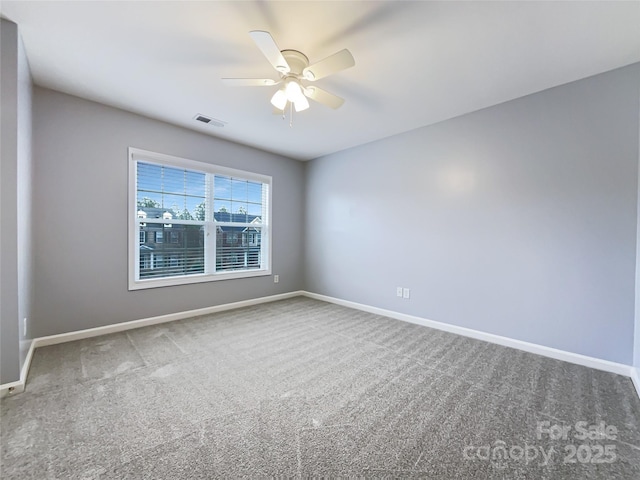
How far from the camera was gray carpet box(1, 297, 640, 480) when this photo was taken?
1356mm

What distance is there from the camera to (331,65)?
6.15 feet

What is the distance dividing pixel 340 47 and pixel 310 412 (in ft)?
8.66

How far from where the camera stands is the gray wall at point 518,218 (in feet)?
7.64

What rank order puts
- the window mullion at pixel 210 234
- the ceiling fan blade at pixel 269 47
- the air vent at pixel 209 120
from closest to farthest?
the ceiling fan blade at pixel 269 47, the air vent at pixel 209 120, the window mullion at pixel 210 234

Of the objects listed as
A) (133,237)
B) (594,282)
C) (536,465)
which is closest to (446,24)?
(594,282)

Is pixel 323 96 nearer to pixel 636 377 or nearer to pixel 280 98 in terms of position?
pixel 280 98

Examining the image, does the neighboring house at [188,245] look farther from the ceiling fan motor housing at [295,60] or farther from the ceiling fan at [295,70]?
the ceiling fan motor housing at [295,60]

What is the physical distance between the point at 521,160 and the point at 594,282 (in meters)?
1.33

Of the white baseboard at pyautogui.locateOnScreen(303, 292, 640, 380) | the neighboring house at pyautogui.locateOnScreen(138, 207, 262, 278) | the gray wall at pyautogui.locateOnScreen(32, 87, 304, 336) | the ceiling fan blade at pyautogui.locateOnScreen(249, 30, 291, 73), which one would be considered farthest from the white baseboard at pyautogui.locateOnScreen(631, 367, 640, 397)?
the gray wall at pyautogui.locateOnScreen(32, 87, 304, 336)

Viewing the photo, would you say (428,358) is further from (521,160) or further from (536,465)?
(521,160)

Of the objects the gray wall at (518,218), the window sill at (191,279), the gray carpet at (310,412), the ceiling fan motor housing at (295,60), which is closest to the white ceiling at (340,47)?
the ceiling fan motor housing at (295,60)

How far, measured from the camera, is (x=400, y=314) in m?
3.76

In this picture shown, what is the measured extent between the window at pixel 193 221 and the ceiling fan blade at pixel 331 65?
2466 millimetres

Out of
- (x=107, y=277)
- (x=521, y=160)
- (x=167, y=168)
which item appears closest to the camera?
(x=521, y=160)
